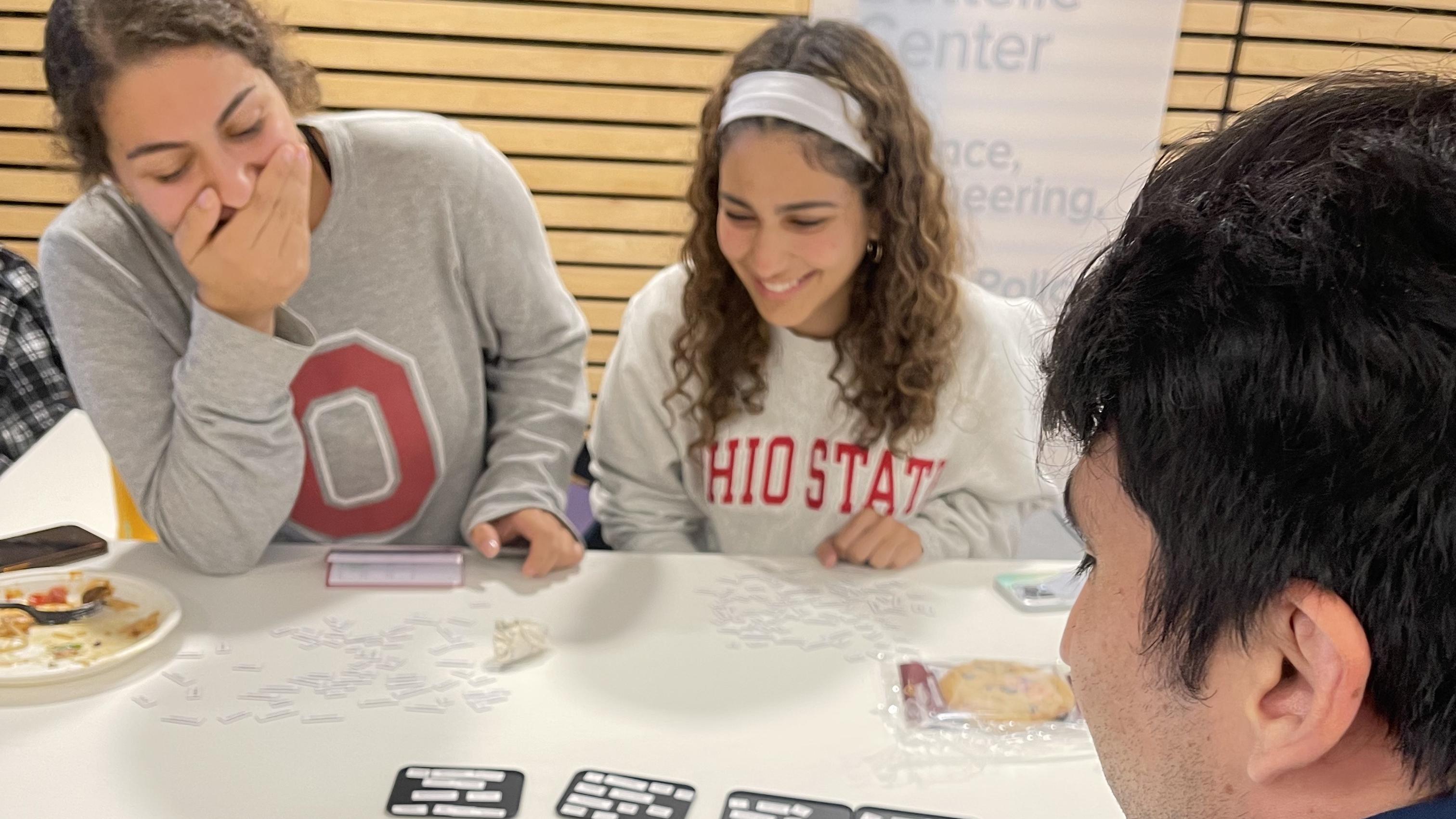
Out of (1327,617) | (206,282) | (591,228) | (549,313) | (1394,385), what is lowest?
(591,228)

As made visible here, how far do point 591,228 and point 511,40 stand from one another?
69 centimetres

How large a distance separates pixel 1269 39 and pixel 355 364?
3.46 metres

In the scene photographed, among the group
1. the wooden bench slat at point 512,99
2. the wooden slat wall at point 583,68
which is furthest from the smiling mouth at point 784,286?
the wooden bench slat at point 512,99

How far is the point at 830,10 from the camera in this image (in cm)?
323

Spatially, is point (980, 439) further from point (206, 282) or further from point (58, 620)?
→ point (58, 620)

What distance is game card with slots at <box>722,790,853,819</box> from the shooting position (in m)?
1.08

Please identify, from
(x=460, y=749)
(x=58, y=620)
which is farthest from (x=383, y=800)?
(x=58, y=620)

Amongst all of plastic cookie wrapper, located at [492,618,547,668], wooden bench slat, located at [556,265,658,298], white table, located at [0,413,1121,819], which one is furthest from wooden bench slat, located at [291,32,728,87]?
plastic cookie wrapper, located at [492,618,547,668]

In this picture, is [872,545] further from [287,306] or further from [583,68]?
[583,68]

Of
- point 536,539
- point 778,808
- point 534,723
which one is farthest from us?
point 536,539

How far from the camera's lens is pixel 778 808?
3.57 ft

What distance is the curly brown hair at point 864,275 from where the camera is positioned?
67.9 inches

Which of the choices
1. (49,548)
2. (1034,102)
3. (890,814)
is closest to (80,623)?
(49,548)

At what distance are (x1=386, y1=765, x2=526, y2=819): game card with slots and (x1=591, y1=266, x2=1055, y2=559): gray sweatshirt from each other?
2.41ft
